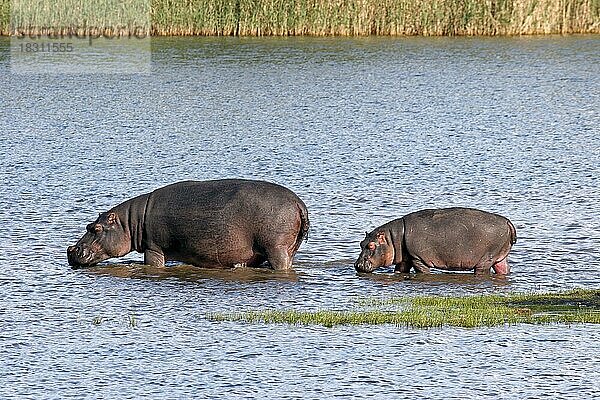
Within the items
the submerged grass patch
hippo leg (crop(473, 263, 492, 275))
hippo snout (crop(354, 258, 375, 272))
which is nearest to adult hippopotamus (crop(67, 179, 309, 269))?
hippo snout (crop(354, 258, 375, 272))

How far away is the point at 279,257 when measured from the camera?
9820mm

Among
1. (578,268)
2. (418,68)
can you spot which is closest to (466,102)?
(418,68)

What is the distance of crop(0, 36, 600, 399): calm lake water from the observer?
24.1ft

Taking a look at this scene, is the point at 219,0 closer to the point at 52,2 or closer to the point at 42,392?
the point at 52,2

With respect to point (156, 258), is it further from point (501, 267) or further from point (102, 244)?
point (501, 267)

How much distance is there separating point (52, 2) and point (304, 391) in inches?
936

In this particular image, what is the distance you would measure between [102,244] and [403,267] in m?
2.25

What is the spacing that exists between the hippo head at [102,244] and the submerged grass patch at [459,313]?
1765mm

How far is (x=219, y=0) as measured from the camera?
30.6m

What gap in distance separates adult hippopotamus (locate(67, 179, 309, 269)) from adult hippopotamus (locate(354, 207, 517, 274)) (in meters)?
0.56

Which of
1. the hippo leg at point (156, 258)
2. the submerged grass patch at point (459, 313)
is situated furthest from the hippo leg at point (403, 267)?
the hippo leg at point (156, 258)

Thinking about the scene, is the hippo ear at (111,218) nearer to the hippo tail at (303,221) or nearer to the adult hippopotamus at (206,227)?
the adult hippopotamus at (206,227)

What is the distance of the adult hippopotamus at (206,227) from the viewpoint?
9.79 metres

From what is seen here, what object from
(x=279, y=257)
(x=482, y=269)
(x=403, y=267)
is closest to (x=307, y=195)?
(x=403, y=267)
